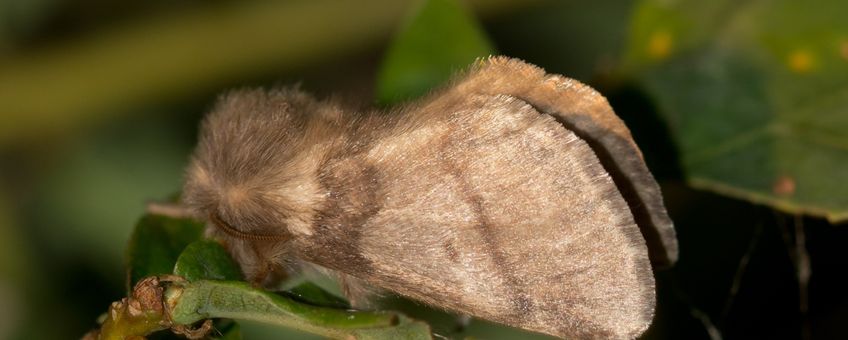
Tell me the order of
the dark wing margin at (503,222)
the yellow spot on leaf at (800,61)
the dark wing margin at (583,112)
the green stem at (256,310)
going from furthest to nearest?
the yellow spot on leaf at (800,61)
the dark wing margin at (583,112)
the dark wing margin at (503,222)
the green stem at (256,310)

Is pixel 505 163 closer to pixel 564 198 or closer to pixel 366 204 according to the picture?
pixel 564 198

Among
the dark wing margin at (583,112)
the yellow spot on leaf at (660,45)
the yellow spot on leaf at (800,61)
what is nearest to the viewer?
the dark wing margin at (583,112)

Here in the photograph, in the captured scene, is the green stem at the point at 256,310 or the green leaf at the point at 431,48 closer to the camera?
the green stem at the point at 256,310

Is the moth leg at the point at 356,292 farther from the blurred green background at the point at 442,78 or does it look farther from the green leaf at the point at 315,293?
the blurred green background at the point at 442,78

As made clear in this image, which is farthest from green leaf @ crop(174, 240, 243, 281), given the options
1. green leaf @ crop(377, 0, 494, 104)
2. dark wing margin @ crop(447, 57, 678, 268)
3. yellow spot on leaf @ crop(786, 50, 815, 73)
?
yellow spot on leaf @ crop(786, 50, 815, 73)

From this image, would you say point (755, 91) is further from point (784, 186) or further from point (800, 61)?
point (784, 186)

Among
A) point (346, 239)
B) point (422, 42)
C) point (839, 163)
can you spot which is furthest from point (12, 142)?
point (839, 163)

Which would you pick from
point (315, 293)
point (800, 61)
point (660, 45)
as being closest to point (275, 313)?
point (315, 293)

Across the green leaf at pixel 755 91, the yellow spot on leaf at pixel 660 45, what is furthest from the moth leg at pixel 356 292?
the yellow spot on leaf at pixel 660 45
